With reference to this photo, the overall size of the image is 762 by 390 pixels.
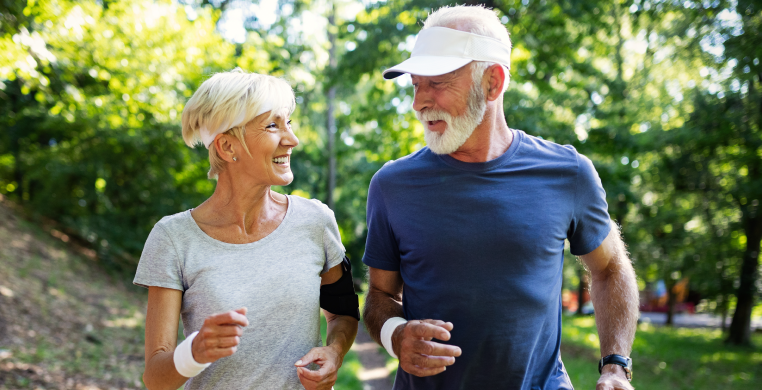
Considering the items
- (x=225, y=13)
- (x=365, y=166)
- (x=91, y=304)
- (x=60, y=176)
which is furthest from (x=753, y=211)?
(x=60, y=176)

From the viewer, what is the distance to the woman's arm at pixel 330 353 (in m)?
2.06

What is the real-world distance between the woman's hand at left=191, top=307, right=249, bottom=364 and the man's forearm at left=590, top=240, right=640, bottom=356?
1589mm

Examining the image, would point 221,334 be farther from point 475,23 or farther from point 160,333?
point 475,23

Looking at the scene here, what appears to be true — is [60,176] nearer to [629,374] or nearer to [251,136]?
[251,136]

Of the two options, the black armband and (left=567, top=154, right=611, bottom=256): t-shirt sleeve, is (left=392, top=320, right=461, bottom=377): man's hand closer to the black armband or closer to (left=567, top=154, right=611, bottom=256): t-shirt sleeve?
the black armband

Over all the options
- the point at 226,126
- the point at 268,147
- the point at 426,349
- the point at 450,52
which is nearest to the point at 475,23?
the point at 450,52

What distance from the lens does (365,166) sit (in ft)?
49.8

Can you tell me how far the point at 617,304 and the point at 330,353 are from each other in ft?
4.23

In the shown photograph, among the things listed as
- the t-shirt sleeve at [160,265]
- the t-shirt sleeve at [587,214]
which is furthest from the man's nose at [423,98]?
the t-shirt sleeve at [160,265]

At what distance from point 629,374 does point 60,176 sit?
508 inches

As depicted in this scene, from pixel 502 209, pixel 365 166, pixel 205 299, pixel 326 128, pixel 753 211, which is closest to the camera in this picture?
pixel 205 299

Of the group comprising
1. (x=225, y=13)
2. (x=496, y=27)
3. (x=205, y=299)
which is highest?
(x=225, y=13)

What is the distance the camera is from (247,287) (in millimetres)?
2119

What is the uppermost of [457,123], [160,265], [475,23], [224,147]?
[475,23]
